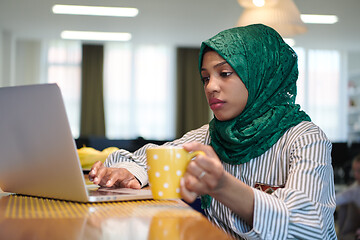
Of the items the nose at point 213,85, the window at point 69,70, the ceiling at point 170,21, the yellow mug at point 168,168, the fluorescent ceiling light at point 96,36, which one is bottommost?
the yellow mug at point 168,168

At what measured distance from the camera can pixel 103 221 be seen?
583 millimetres

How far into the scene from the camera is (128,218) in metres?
0.61

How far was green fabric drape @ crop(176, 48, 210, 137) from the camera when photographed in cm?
905

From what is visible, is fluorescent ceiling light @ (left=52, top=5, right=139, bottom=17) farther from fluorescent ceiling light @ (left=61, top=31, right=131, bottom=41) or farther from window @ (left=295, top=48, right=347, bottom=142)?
window @ (left=295, top=48, right=347, bottom=142)

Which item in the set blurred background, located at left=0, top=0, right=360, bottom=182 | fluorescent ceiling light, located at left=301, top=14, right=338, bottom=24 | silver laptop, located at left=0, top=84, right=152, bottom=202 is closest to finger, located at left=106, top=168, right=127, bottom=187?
silver laptop, located at left=0, top=84, right=152, bottom=202

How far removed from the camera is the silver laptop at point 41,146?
2.25ft

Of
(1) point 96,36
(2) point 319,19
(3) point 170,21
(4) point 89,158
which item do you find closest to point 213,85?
→ (4) point 89,158

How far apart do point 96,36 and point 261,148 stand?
7.41m

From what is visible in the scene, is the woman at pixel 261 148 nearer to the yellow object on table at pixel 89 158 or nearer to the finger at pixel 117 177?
the finger at pixel 117 177

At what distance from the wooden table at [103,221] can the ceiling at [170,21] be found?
5634mm

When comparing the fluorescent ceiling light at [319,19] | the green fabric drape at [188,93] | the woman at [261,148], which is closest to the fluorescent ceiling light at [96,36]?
the green fabric drape at [188,93]

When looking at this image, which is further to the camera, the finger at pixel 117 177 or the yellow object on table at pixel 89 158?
the yellow object on table at pixel 89 158

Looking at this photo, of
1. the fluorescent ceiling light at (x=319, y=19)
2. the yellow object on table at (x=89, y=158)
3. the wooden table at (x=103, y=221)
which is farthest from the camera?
the fluorescent ceiling light at (x=319, y=19)

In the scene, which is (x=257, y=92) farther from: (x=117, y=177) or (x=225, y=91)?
(x=117, y=177)
